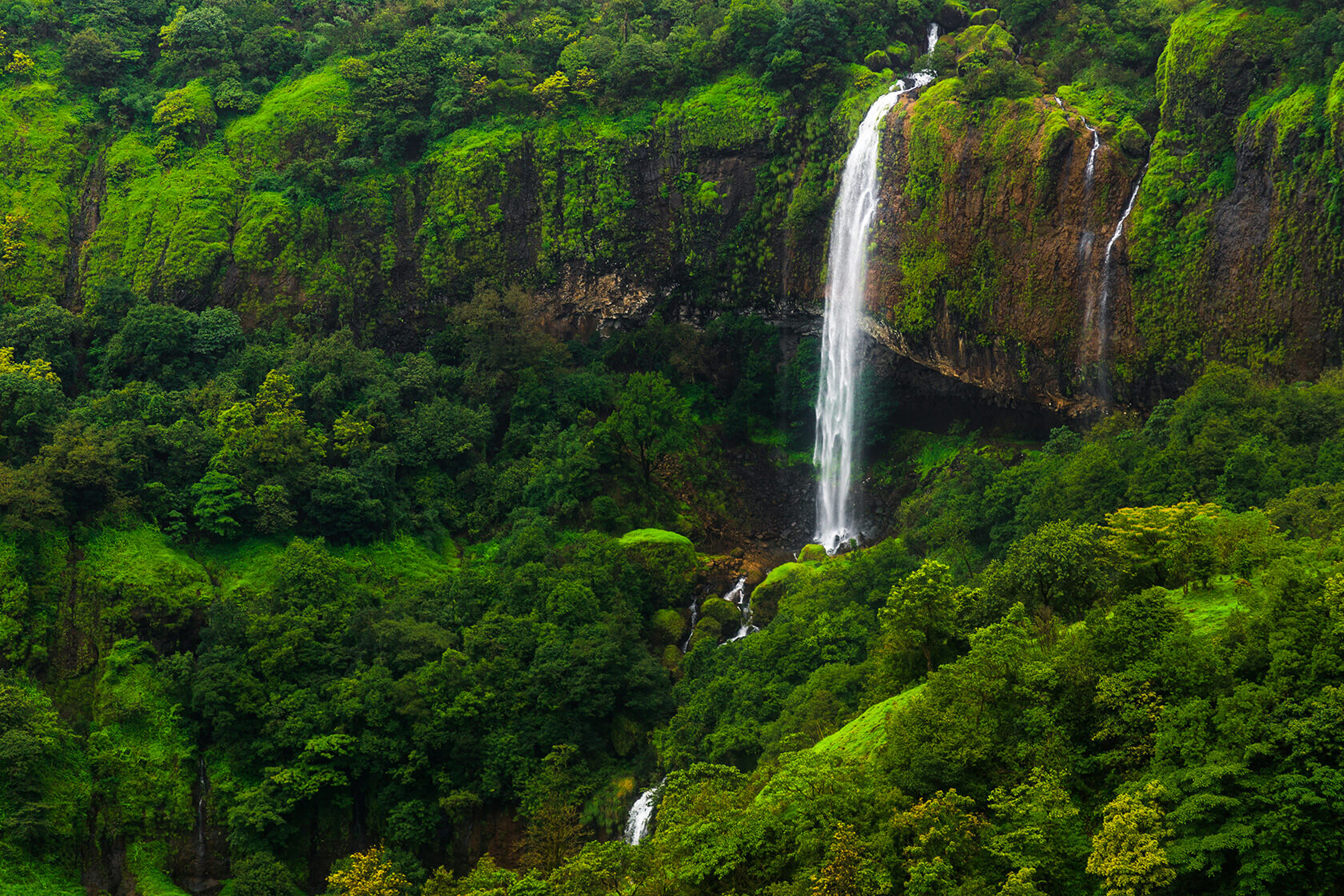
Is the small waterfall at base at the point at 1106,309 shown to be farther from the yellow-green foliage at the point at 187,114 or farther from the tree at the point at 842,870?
the yellow-green foliage at the point at 187,114

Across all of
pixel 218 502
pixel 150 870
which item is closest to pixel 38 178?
pixel 218 502

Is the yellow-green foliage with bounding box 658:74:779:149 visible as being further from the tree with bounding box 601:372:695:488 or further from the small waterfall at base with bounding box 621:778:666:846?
the small waterfall at base with bounding box 621:778:666:846

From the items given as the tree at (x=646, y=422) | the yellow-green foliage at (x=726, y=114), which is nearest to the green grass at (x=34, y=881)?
the tree at (x=646, y=422)

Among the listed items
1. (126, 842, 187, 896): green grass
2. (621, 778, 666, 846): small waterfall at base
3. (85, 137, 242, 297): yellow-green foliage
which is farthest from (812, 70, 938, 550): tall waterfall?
(85, 137, 242, 297): yellow-green foliage

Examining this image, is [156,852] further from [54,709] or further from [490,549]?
[490,549]

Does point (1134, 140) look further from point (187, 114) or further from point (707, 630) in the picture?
point (187, 114)

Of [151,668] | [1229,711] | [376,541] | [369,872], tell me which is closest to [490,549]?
[376,541]
